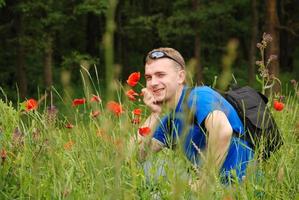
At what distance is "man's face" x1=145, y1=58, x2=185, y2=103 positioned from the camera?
3244 millimetres

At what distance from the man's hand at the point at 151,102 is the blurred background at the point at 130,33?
6384mm

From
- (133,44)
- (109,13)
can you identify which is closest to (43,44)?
(133,44)

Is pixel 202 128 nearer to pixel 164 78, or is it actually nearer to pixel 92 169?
pixel 164 78

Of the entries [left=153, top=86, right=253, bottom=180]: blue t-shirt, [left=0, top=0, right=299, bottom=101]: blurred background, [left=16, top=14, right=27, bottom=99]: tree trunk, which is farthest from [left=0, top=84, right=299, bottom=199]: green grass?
[left=16, top=14, right=27, bottom=99]: tree trunk

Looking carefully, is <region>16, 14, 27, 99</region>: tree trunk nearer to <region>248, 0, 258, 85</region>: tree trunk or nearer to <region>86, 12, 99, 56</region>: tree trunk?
<region>248, 0, 258, 85</region>: tree trunk

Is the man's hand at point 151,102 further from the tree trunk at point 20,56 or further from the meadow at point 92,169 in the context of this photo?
the tree trunk at point 20,56

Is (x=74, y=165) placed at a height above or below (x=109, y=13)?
below

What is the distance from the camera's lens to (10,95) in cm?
1745

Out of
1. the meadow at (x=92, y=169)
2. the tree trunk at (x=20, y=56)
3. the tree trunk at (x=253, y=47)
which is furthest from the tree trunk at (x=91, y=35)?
the meadow at (x=92, y=169)

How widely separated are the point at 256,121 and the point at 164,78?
578 mm

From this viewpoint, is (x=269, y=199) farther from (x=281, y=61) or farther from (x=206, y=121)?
(x=281, y=61)

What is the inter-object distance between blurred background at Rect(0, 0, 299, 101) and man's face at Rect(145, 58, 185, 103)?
6.33m

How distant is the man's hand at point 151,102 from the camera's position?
321cm

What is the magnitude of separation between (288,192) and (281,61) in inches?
963
